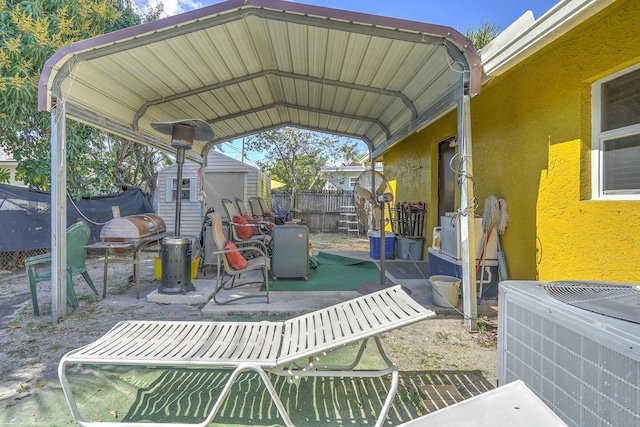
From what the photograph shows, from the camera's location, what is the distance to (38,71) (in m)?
5.61

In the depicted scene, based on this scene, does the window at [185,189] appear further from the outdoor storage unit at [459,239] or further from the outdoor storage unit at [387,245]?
the outdoor storage unit at [459,239]

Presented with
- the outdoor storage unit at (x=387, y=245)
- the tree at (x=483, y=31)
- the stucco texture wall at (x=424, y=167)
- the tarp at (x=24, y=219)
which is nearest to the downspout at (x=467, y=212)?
the stucco texture wall at (x=424, y=167)

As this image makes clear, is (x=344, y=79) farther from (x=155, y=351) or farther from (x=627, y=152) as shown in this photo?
(x=155, y=351)

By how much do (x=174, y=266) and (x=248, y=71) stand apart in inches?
120

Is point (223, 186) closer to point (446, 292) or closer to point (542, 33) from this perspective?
point (446, 292)

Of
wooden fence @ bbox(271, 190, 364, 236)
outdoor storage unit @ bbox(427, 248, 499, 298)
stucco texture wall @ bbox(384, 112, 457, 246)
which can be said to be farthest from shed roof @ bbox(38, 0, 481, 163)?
wooden fence @ bbox(271, 190, 364, 236)

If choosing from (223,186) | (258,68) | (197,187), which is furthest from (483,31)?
(197,187)

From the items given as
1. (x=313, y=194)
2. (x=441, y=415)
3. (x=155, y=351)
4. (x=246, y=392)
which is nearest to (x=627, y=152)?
(x=441, y=415)

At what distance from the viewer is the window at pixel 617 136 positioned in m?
2.57

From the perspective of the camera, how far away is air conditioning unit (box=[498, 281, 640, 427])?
102 cm

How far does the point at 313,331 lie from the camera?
2.01 meters

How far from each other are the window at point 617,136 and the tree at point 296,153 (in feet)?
43.5

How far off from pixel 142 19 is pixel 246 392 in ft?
32.2

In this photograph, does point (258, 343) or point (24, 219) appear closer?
point (258, 343)
